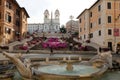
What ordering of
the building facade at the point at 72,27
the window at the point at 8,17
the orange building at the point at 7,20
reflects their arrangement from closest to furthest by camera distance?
the orange building at the point at 7,20 → the window at the point at 8,17 → the building facade at the point at 72,27

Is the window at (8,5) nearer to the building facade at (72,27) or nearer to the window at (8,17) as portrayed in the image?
the window at (8,17)

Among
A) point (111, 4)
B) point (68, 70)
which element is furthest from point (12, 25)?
point (68, 70)

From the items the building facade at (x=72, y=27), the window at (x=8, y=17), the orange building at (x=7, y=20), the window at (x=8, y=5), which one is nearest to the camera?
the orange building at (x=7, y=20)

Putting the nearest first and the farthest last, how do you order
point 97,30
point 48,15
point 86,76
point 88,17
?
point 86,76 < point 97,30 < point 88,17 < point 48,15

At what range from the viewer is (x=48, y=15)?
169 m

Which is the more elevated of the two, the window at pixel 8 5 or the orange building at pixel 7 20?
the window at pixel 8 5

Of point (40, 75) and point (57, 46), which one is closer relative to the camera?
point (40, 75)

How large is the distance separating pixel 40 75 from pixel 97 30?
4164cm

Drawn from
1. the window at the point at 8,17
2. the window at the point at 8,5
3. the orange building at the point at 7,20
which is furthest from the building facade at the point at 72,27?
the window at the point at 8,17

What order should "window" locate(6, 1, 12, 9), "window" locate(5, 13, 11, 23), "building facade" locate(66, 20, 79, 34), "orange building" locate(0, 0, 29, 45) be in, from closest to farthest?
"orange building" locate(0, 0, 29, 45) < "window" locate(5, 13, 11, 23) < "window" locate(6, 1, 12, 9) < "building facade" locate(66, 20, 79, 34)

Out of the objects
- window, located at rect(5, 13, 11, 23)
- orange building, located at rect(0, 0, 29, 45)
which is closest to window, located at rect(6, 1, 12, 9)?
orange building, located at rect(0, 0, 29, 45)

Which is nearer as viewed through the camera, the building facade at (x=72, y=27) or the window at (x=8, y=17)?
the window at (x=8, y=17)

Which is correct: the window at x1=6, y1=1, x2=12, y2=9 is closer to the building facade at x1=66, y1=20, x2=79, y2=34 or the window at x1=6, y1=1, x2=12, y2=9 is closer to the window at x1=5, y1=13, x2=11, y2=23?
the window at x1=5, y1=13, x2=11, y2=23

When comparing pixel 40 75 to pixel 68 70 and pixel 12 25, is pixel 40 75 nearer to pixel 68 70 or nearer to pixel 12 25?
pixel 68 70
